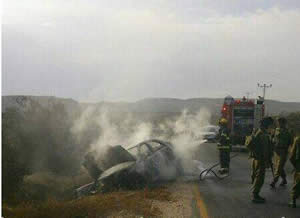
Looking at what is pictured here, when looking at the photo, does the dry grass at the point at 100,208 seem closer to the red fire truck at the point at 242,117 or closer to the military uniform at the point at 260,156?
the military uniform at the point at 260,156

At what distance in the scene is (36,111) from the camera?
19.1m

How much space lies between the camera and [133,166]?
1135 cm

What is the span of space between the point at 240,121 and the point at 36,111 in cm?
1290

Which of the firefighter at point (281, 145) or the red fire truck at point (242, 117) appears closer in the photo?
the firefighter at point (281, 145)

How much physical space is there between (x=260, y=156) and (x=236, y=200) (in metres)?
1.15

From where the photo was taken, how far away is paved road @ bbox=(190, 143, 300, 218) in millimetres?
8047

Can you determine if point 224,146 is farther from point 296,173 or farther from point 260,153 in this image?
point 296,173

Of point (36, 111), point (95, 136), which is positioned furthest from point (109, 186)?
point (95, 136)

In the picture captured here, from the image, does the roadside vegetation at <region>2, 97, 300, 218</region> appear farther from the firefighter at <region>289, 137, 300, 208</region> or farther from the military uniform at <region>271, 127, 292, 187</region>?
the firefighter at <region>289, 137, 300, 208</region>

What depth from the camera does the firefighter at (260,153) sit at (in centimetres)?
925

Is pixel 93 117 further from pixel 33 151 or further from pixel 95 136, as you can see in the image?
pixel 33 151

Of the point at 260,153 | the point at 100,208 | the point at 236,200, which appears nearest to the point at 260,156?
the point at 260,153

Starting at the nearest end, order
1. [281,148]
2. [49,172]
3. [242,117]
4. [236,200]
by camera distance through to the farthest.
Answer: [236,200] → [281,148] → [49,172] → [242,117]

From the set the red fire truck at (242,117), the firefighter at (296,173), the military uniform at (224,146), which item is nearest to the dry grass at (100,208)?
the firefighter at (296,173)
